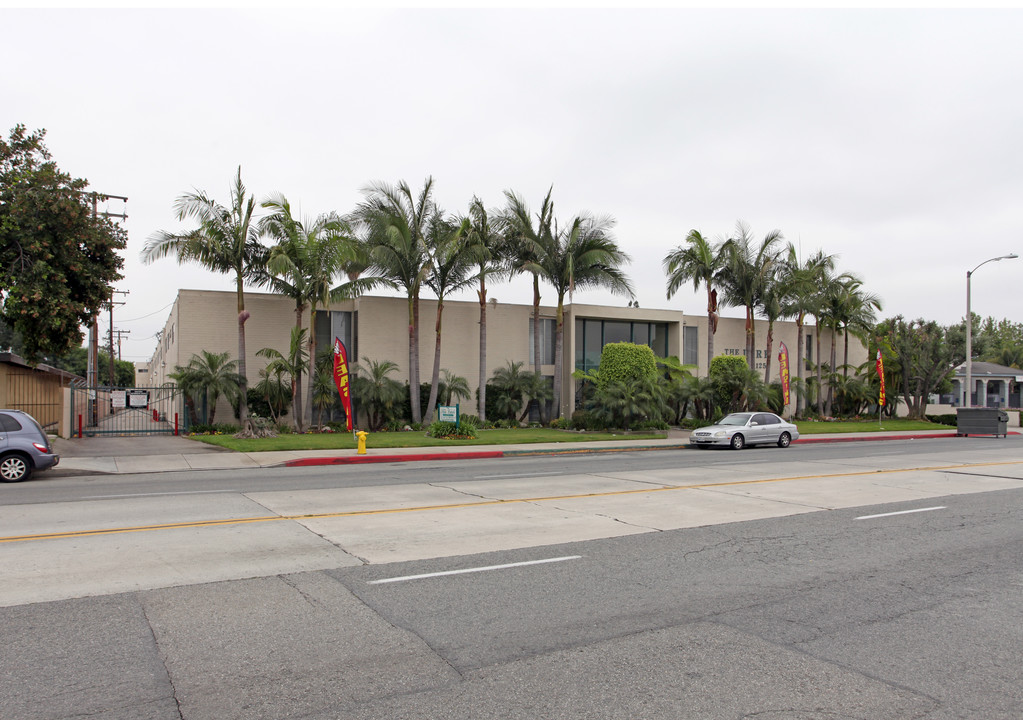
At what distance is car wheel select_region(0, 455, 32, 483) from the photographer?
1460 centimetres

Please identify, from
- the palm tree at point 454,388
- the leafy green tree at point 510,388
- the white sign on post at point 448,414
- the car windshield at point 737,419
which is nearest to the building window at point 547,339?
the leafy green tree at point 510,388

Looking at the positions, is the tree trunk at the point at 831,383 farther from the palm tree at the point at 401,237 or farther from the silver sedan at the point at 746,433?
the palm tree at the point at 401,237

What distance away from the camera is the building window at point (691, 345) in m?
39.1

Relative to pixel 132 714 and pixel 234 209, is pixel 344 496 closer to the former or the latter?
pixel 132 714

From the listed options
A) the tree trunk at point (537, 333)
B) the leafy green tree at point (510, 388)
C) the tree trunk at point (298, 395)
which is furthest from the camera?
the leafy green tree at point (510, 388)

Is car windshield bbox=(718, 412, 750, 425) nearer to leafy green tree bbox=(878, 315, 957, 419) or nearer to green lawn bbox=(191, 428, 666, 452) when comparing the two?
green lawn bbox=(191, 428, 666, 452)

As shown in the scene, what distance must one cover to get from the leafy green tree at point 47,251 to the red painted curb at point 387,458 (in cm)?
707

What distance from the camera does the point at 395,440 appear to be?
969 inches

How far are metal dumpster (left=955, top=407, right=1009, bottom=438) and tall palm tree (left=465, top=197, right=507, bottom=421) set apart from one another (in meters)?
22.8

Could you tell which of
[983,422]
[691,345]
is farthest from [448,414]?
[983,422]

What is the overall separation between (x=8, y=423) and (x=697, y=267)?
29063 mm

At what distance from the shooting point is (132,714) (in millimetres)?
4016

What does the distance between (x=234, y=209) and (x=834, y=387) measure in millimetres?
34337

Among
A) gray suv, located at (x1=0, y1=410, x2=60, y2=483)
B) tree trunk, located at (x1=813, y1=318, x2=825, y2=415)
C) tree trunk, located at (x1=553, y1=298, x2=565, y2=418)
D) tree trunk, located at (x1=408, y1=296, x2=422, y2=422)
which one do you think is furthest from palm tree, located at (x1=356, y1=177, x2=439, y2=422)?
tree trunk, located at (x1=813, y1=318, x2=825, y2=415)
